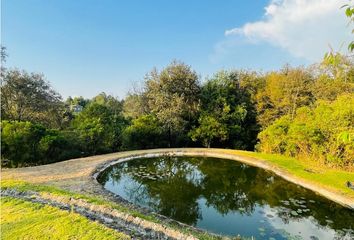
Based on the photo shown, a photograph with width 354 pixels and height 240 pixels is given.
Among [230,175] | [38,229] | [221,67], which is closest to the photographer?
[38,229]

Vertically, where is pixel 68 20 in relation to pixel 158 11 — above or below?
below

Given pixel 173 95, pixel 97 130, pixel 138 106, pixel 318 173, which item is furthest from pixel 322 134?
pixel 138 106

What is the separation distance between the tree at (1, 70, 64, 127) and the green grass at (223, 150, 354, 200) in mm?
12035

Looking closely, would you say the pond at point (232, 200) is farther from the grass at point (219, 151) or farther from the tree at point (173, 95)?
the tree at point (173, 95)

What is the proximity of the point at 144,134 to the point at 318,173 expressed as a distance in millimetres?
9250

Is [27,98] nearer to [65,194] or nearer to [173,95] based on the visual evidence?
[173,95]

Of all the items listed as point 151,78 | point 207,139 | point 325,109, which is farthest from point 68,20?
point 325,109

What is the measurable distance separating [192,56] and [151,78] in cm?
328

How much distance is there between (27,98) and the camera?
13.2 metres

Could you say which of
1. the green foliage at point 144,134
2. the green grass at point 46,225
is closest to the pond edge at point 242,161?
the green foliage at point 144,134

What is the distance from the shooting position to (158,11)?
42.8ft

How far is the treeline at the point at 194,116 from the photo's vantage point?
1016 centimetres

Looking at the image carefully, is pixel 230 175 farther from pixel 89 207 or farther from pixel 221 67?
pixel 221 67

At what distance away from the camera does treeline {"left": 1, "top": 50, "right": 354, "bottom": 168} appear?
10156 mm
